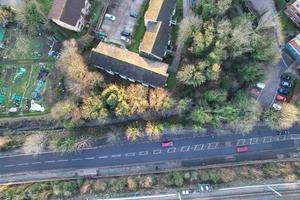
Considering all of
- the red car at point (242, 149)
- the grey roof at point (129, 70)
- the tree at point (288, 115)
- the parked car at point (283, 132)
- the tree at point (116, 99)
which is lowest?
the red car at point (242, 149)

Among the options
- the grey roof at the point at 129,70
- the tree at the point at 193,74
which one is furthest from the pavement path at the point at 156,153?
the grey roof at the point at 129,70

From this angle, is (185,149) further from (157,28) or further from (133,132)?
(157,28)

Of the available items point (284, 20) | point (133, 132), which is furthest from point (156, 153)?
point (284, 20)

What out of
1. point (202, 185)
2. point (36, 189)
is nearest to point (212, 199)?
point (202, 185)

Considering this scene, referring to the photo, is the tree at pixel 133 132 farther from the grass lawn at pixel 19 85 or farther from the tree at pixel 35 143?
the grass lawn at pixel 19 85

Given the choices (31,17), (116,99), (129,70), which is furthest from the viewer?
(31,17)

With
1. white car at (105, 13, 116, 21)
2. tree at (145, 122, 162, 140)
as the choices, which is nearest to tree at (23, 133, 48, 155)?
tree at (145, 122, 162, 140)

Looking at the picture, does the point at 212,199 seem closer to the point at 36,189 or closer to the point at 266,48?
the point at 266,48
